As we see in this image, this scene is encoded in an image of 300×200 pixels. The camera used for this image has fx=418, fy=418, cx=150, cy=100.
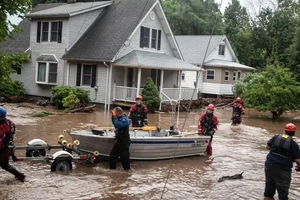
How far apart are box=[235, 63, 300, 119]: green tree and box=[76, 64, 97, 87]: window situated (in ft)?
32.3

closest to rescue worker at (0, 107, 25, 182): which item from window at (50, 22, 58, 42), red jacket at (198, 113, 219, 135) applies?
red jacket at (198, 113, 219, 135)

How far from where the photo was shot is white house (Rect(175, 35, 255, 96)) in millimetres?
37969

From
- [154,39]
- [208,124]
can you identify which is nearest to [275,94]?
[154,39]

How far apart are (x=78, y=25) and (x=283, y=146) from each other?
21872 millimetres

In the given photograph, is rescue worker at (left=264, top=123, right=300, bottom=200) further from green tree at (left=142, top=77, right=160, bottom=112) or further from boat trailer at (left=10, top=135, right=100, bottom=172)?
green tree at (left=142, top=77, right=160, bottom=112)

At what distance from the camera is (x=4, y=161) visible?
8383 mm

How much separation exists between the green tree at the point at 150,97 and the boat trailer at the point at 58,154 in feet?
45.7

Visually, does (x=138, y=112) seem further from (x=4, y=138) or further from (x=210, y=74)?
(x=210, y=74)

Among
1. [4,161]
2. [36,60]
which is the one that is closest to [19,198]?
[4,161]

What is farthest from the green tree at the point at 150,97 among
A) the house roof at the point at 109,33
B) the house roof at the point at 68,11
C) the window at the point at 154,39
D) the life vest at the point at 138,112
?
the life vest at the point at 138,112

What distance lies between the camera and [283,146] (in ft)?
26.4

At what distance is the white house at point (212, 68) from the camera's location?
38.0 metres

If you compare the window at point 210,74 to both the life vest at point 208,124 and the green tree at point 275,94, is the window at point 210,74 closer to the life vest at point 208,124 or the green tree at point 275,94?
the green tree at point 275,94

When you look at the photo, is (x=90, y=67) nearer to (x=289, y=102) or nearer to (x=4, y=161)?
(x=289, y=102)
